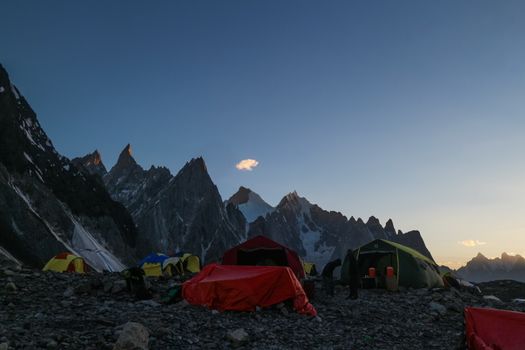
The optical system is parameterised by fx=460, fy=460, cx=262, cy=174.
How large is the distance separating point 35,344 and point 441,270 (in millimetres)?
26633

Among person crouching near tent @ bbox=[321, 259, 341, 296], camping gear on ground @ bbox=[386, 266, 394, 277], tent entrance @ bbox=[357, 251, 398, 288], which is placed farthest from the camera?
tent entrance @ bbox=[357, 251, 398, 288]

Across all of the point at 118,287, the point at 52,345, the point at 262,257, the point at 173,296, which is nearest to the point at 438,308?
the point at 173,296

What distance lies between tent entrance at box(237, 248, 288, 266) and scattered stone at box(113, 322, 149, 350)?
17394 mm

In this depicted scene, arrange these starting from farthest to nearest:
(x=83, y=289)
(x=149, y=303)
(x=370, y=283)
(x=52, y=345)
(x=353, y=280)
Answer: (x=370, y=283) < (x=353, y=280) < (x=83, y=289) < (x=149, y=303) < (x=52, y=345)

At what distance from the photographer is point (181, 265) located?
33688mm

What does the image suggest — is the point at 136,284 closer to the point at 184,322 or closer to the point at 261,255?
the point at 184,322

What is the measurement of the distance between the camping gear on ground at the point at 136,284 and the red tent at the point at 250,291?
1538 mm

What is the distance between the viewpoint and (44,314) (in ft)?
39.6

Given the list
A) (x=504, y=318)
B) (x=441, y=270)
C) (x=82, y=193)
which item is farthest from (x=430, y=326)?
(x=82, y=193)

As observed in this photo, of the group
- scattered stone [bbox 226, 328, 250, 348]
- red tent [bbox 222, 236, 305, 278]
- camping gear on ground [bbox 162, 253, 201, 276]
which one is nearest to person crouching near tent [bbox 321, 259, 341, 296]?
red tent [bbox 222, 236, 305, 278]

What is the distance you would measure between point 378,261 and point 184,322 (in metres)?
16.6

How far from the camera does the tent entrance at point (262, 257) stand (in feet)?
88.6

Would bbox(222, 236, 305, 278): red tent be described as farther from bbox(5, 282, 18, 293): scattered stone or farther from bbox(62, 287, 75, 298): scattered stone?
bbox(5, 282, 18, 293): scattered stone

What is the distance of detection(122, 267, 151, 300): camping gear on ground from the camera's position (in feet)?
50.8
